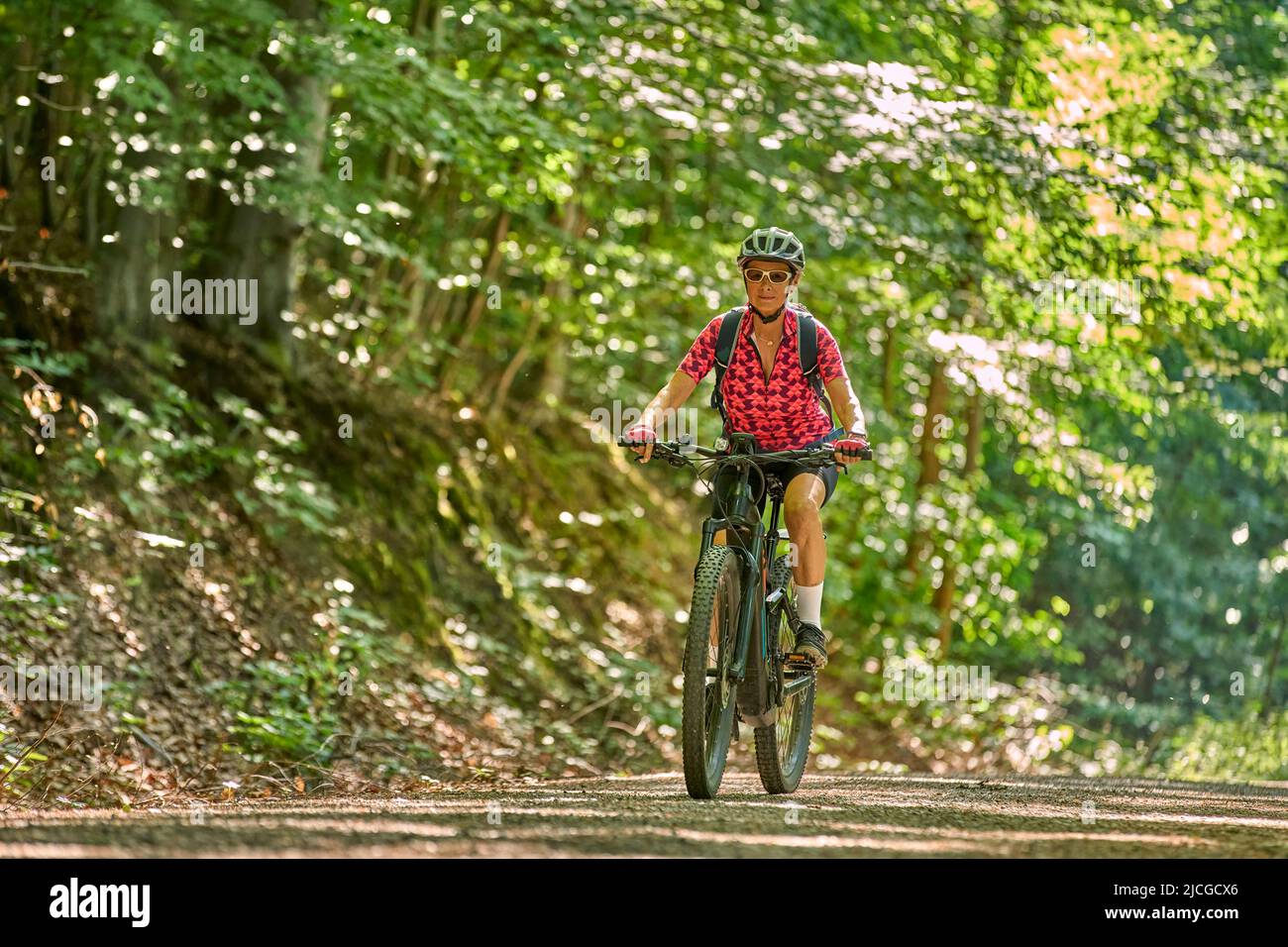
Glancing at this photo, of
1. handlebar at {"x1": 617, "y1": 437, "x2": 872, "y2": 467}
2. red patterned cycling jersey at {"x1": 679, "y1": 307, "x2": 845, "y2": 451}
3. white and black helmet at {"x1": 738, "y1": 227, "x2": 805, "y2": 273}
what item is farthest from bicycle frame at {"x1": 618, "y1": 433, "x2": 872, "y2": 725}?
white and black helmet at {"x1": 738, "y1": 227, "x2": 805, "y2": 273}

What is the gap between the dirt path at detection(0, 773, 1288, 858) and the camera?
17.9 ft

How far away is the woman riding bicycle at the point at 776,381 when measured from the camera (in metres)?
7.36

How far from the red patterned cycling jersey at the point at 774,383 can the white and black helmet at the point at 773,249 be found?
0.26 m

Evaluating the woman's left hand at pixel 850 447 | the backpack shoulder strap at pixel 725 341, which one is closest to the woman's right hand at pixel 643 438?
the backpack shoulder strap at pixel 725 341

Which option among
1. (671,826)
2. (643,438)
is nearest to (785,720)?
(643,438)

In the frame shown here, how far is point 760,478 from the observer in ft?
24.3

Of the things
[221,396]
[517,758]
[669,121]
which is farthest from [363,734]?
[669,121]

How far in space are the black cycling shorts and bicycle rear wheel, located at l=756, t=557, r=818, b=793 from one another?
43 centimetres

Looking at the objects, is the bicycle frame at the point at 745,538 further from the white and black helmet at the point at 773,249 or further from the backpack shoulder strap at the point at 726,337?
the white and black helmet at the point at 773,249

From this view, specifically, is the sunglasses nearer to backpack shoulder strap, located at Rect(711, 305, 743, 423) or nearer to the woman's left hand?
backpack shoulder strap, located at Rect(711, 305, 743, 423)

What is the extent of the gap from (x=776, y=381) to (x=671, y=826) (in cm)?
231

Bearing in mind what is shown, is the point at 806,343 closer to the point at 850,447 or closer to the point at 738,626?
the point at 850,447
